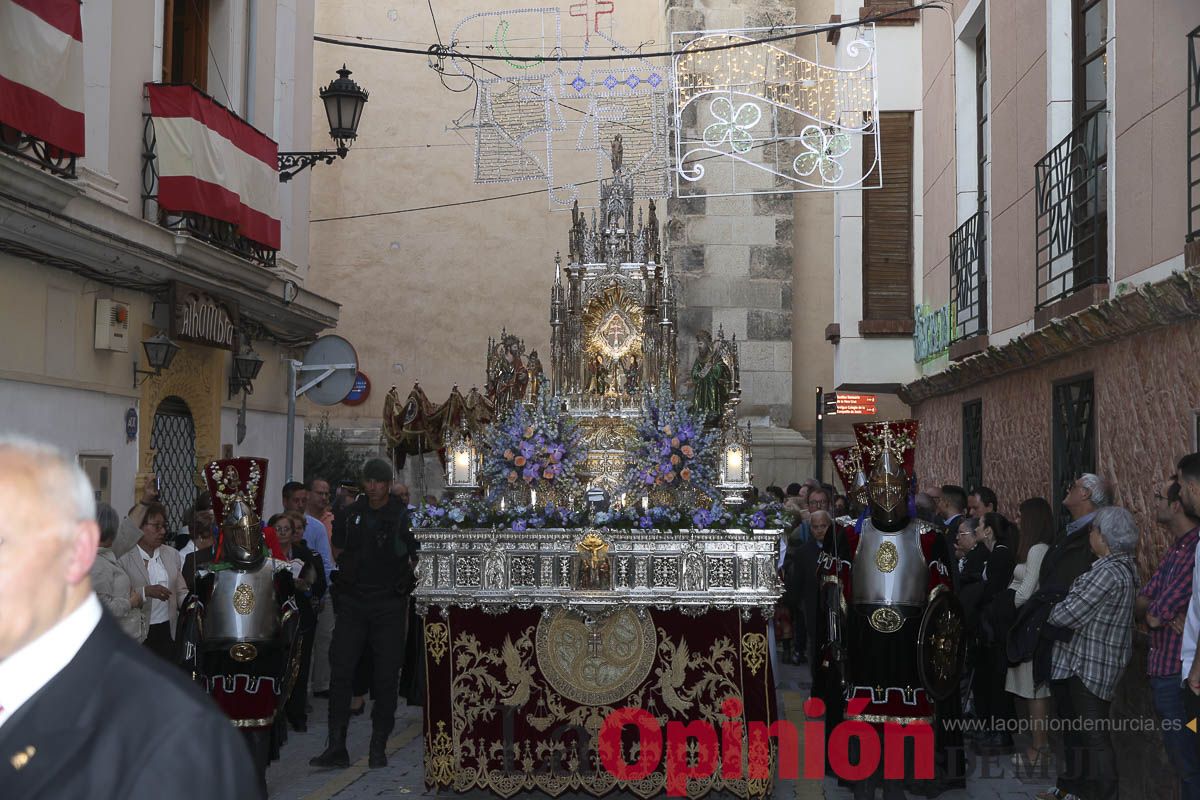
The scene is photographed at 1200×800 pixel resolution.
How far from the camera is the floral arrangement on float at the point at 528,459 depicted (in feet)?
32.7

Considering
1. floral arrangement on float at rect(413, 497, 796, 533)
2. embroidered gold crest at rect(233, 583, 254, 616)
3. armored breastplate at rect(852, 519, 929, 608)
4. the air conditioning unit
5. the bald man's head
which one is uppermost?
the air conditioning unit

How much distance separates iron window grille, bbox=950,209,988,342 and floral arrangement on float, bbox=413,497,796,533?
607 centimetres

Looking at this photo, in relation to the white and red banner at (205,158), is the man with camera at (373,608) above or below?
below

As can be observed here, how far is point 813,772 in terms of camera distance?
368 inches

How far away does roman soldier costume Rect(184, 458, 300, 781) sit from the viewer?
8109 millimetres

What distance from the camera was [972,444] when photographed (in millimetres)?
15133

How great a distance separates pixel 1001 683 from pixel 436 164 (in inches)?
770

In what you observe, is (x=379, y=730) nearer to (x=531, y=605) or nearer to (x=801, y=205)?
(x=531, y=605)

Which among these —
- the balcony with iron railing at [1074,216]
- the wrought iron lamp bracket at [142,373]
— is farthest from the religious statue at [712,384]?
the wrought iron lamp bracket at [142,373]

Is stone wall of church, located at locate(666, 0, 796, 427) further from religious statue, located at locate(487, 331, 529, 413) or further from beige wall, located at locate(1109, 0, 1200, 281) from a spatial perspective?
beige wall, located at locate(1109, 0, 1200, 281)

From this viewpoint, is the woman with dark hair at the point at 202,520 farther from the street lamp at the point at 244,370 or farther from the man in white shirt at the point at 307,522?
the street lamp at the point at 244,370

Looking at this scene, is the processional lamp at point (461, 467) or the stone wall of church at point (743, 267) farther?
the stone wall of church at point (743, 267)

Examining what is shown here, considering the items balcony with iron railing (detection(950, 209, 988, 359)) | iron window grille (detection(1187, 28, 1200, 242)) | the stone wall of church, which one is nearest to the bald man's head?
iron window grille (detection(1187, 28, 1200, 242))

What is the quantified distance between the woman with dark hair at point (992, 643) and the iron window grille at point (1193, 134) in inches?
103
